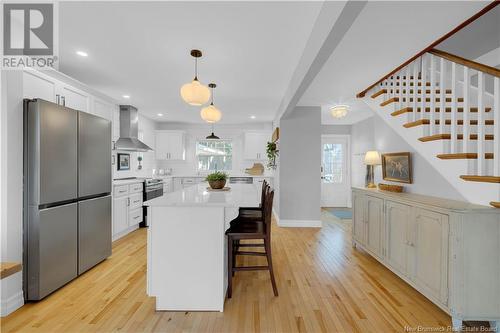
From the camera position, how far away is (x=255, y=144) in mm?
6988

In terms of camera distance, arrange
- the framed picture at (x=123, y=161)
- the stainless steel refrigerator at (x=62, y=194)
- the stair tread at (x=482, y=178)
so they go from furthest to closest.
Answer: the framed picture at (x=123, y=161), the stainless steel refrigerator at (x=62, y=194), the stair tread at (x=482, y=178)

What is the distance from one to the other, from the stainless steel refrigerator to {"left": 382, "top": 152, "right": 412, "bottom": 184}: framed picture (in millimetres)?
4088

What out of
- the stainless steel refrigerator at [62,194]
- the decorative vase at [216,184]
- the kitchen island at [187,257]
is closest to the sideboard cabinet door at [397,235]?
the kitchen island at [187,257]

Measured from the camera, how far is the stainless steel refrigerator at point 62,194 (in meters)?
2.21

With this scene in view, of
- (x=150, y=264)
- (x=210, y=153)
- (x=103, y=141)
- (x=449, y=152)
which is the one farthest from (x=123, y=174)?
(x=449, y=152)

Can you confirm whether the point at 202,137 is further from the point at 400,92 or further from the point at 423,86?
the point at 423,86

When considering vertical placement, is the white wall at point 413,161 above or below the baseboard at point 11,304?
above

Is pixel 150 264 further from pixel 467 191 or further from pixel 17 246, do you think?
pixel 467 191

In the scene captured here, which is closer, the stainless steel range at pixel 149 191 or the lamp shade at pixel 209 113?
the lamp shade at pixel 209 113

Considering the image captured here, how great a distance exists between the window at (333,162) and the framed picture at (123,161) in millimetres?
5398

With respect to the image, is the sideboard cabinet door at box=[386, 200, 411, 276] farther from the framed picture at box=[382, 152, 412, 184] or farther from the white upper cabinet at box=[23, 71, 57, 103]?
the white upper cabinet at box=[23, 71, 57, 103]

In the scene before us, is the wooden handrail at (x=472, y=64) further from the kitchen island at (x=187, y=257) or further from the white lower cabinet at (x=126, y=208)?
the white lower cabinet at (x=126, y=208)

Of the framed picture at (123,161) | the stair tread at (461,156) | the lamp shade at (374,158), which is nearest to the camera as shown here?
the stair tread at (461,156)

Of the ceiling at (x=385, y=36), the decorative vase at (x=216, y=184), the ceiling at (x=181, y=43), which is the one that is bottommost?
the decorative vase at (x=216, y=184)
